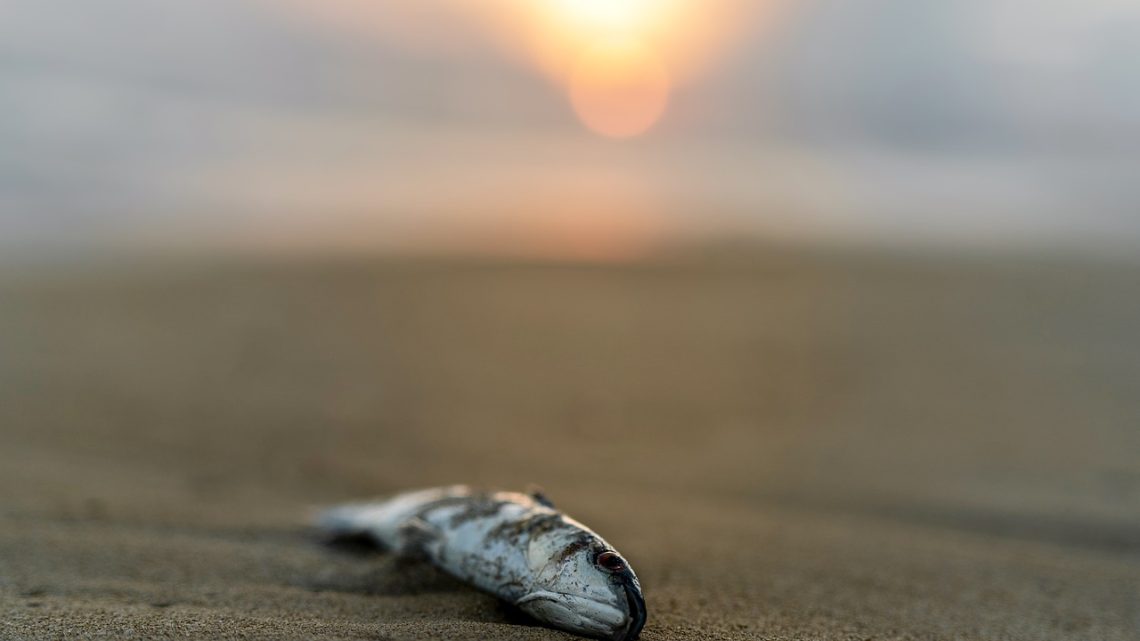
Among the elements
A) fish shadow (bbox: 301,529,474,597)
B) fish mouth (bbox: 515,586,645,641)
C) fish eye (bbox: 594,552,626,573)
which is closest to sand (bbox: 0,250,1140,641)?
fish shadow (bbox: 301,529,474,597)

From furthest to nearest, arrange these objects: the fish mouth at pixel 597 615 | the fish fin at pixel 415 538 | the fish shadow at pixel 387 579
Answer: the fish fin at pixel 415 538
the fish shadow at pixel 387 579
the fish mouth at pixel 597 615

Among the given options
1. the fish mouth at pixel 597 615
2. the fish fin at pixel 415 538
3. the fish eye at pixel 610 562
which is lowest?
the fish mouth at pixel 597 615

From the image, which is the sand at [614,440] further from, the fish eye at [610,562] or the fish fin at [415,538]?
the fish eye at [610,562]

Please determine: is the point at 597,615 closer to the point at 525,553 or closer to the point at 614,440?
the point at 525,553

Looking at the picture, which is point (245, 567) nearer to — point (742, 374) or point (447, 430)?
point (447, 430)

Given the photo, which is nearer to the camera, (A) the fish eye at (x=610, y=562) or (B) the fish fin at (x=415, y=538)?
(A) the fish eye at (x=610, y=562)

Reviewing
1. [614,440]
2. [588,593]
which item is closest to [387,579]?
[588,593]

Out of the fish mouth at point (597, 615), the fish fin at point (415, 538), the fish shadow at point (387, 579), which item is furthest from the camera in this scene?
the fish fin at point (415, 538)

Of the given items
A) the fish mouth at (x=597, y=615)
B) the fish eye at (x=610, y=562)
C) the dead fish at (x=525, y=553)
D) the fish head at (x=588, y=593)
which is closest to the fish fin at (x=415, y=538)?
the dead fish at (x=525, y=553)

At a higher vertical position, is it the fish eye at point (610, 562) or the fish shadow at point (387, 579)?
the fish eye at point (610, 562)
